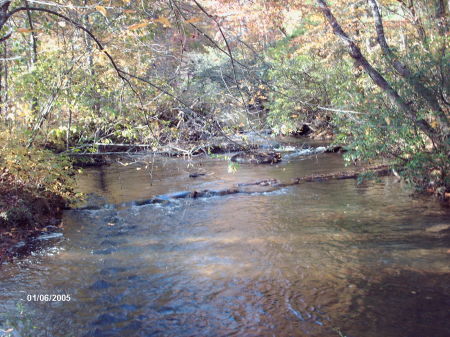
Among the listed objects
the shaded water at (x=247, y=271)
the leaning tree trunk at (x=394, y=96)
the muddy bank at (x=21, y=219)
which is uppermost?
the leaning tree trunk at (x=394, y=96)

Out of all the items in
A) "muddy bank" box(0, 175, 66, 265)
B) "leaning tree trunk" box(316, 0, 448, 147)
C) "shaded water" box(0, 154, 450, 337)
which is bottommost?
"shaded water" box(0, 154, 450, 337)

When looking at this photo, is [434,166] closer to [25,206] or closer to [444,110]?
[444,110]

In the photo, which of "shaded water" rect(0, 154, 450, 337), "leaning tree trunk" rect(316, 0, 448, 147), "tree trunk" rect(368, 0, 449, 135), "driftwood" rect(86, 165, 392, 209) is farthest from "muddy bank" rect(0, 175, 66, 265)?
"tree trunk" rect(368, 0, 449, 135)

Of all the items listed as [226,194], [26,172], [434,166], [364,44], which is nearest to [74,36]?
[26,172]

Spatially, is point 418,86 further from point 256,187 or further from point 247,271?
point 256,187

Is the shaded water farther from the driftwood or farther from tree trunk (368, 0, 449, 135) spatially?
tree trunk (368, 0, 449, 135)

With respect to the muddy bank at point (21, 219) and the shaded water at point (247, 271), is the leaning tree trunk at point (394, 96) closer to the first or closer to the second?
the shaded water at point (247, 271)

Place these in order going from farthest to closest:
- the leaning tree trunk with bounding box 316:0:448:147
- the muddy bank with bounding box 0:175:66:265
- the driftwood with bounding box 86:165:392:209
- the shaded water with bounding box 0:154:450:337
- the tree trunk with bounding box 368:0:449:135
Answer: the driftwood with bounding box 86:165:392:209
the leaning tree trunk with bounding box 316:0:448:147
the tree trunk with bounding box 368:0:449:135
the muddy bank with bounding box 0:175:66:265
the shaded water with bounding box 0:154:450:337

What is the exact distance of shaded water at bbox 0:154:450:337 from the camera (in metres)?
5.00

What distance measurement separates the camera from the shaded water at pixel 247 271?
500 centimetres

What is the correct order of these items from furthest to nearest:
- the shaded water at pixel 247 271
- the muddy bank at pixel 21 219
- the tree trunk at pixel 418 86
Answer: the tree trunk at pixel 418 86, the muddy bank at pixel 21 219, the shaded water at pixel 247 271

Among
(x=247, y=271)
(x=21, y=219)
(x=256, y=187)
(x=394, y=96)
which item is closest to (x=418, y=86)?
(x=394, y=96)

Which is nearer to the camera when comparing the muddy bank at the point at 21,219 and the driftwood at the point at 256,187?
the muddy bank at the point at 21,219

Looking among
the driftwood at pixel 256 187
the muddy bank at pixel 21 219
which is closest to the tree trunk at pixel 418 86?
the driftwood at pixel 256 187
